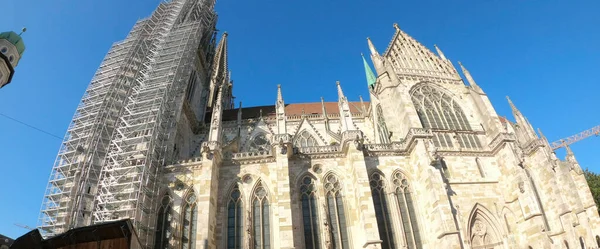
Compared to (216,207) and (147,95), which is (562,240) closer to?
(216,207)

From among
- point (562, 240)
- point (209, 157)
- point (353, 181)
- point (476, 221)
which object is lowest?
point (562, 240)

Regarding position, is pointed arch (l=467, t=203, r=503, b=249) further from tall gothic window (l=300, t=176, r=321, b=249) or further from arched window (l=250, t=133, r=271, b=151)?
arched window (l=250, t=133, r=271, b=151)

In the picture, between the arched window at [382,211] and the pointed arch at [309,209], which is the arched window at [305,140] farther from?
the arched window at [382,211]

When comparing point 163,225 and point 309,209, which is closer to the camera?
point 163,225

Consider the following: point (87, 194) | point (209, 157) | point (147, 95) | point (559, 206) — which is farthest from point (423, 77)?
point (87, 194)

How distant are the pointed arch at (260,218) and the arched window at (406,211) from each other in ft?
21.3

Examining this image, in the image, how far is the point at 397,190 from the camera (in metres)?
16.5

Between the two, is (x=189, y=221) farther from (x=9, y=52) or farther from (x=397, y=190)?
(x=397, y=190)

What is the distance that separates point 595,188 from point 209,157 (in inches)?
1190

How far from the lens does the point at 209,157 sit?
620 inches

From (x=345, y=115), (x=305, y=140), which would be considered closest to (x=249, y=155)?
(x=345, y=115)

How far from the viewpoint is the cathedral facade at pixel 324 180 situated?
1455 cm

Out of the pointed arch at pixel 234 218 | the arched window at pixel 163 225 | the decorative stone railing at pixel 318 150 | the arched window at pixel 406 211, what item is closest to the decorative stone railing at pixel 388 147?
the arched window at pixel 406 211

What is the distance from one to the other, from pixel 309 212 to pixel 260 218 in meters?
2.43
